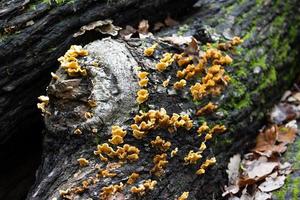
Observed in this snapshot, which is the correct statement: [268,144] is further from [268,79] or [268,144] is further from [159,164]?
[159,164]

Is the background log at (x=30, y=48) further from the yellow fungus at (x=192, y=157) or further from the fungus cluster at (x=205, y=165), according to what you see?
the fungus cluster at (x=205, y=165)

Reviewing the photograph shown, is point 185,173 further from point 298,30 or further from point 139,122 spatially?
point 298,30

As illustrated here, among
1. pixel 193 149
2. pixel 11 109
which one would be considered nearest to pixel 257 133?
pixel 193 149

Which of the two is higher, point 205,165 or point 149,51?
point 149,51

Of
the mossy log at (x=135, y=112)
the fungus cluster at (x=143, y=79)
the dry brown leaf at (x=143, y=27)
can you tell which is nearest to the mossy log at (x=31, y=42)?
the dry brown leaf at (x=143, y=27)

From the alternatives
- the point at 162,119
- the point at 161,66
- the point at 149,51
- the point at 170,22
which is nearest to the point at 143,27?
the point at 170,22

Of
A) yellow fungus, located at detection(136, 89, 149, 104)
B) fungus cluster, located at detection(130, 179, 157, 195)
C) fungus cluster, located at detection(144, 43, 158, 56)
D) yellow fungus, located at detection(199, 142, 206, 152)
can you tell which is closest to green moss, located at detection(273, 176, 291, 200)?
yellow fungus, located at detection(199, 142, 206, 152)
